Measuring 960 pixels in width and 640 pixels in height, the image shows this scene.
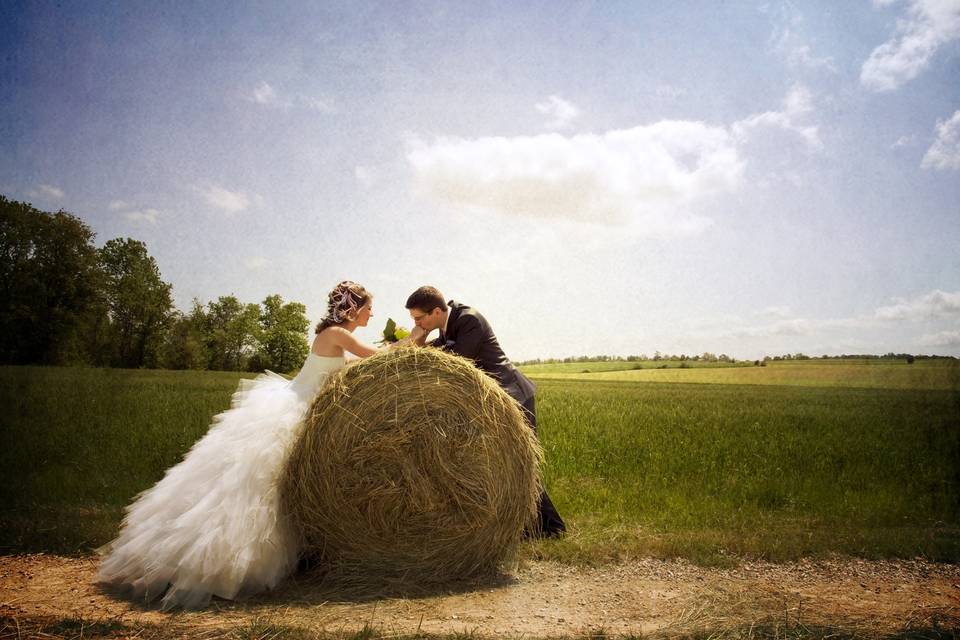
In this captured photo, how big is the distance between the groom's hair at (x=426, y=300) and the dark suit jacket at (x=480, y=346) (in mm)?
180

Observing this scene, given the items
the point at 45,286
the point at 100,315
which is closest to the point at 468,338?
the point at 45,286

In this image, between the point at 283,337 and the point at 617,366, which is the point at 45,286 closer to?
the point at 283,337

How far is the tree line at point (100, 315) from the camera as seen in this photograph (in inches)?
813

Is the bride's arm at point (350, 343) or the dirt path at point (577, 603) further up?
the bride's arm at point (350, 343)

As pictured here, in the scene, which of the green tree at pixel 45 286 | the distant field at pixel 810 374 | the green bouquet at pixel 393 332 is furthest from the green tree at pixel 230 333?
the green bouquet at pixel 393 332

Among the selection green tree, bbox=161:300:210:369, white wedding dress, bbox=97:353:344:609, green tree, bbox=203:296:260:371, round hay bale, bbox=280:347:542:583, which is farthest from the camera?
green tree, bbox=203:296:260:371

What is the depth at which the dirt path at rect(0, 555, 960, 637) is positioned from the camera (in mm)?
3326

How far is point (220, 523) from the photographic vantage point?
3686mm

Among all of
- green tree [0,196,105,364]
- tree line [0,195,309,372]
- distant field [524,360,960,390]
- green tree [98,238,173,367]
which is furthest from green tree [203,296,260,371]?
distant field [524,360,960,390]

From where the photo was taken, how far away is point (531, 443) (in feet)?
14.1

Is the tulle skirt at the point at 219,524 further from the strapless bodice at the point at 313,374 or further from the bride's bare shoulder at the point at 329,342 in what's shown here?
the bride's bare shoulder at the point at 329,342

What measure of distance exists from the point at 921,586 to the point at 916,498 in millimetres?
3180

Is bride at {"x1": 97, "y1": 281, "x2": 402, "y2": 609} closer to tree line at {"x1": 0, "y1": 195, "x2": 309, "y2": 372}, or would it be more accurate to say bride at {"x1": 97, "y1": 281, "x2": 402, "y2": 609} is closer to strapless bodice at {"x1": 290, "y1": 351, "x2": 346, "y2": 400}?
strapless bodice at {"x1": 290, "y1": 351, "x2": 346, "y2": 400}

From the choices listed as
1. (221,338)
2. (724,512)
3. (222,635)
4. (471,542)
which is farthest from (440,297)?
(221,338)
